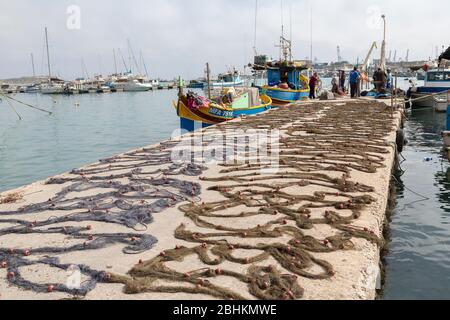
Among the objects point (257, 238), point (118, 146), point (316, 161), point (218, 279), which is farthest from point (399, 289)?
point (118, 146)

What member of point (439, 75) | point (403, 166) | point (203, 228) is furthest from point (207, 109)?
point (439, 75)

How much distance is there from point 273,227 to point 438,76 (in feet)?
81.4

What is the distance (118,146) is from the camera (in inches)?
886

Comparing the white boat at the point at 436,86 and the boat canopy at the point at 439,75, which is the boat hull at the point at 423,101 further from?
the boat canopy at the point at 439,75

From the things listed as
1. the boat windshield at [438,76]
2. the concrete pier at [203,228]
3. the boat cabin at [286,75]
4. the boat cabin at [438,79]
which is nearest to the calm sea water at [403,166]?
the concrete pier at [203,228]

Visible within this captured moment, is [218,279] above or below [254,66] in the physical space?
below

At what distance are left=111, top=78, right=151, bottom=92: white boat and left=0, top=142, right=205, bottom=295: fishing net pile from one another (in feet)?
304

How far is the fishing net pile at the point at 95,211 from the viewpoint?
4.05 metres

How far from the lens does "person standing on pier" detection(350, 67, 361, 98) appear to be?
23000mm

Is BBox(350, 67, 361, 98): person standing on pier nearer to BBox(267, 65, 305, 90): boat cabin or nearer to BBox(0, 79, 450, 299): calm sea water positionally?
BBox(0, 79, 450, 299): calm sea water

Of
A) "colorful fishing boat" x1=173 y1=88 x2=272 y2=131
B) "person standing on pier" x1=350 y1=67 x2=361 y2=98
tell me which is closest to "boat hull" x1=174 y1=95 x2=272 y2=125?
"colorful fishing boat" x1=173 y1=88 x2=272 y2=131

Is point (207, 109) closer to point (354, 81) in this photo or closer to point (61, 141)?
point (354, 81)

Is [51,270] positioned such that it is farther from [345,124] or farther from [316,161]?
[345,124]
